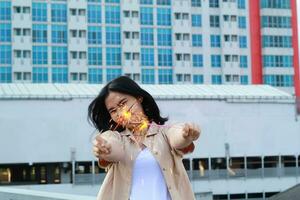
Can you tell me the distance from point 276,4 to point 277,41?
154 inches

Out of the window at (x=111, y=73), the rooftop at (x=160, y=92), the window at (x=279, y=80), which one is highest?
the window at (x=111, y=73)

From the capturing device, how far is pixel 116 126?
114 inches

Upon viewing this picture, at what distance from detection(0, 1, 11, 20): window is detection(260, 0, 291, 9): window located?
2591 centimetres

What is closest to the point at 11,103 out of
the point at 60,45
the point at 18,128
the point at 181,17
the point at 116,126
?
the point at 18,128

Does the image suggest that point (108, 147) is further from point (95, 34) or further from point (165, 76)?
point (165, 76)

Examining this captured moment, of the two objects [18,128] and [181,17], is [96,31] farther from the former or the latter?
[18,128]

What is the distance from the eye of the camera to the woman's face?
2.79 metres

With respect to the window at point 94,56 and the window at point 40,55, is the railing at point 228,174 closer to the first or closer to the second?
the window at point 94,56

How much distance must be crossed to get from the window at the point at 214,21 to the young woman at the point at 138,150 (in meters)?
59.7

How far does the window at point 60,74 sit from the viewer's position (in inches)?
2221

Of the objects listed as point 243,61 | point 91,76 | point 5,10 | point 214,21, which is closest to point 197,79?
point 243,61

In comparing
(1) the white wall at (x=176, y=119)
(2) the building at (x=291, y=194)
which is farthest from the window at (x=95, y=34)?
(2) the building at (x=291, y=194)

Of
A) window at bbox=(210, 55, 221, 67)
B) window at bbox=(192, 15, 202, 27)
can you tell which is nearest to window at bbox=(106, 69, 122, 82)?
window at bbox=(192, 15, 202, 27)

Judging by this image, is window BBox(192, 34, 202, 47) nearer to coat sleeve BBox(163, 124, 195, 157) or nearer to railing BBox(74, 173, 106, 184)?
railing BBox(74, 173, 106, 184)
